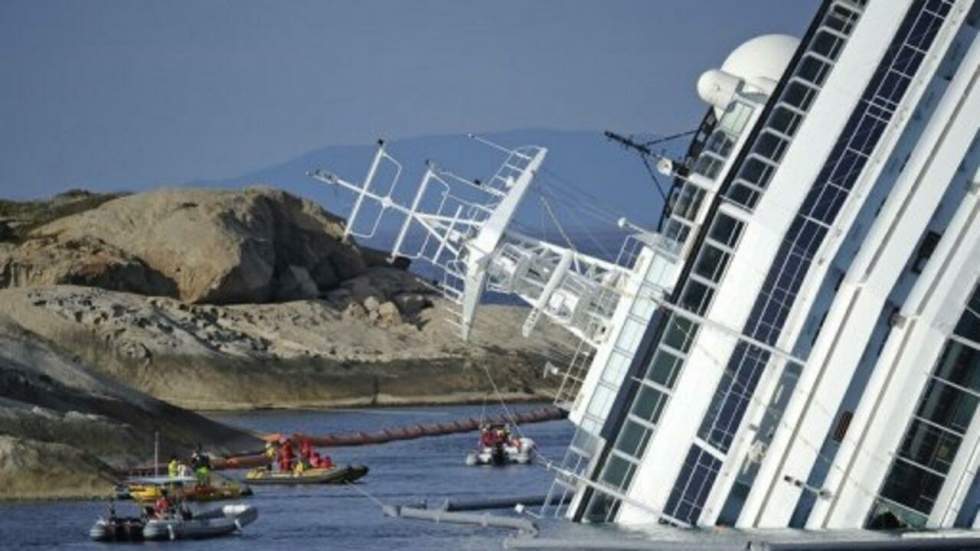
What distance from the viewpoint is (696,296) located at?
118ft

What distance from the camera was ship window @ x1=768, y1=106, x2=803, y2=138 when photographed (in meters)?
35.7

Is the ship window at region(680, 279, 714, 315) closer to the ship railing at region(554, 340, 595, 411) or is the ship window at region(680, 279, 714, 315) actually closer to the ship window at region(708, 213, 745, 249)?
the ship window at region(708, 213, 745, 249)

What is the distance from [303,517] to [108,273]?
5051 centimetres

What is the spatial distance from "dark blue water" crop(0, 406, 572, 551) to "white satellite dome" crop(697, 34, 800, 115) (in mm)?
8843

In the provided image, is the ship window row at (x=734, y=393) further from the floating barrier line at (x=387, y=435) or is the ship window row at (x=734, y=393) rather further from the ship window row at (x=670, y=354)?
the floating barrier line at (x=387, y=435)

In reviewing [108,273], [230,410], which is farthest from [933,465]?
[108,273]

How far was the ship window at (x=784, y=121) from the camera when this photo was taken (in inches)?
1404

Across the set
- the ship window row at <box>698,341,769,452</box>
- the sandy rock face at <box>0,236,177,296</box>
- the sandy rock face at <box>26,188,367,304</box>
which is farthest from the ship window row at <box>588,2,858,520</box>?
the sandy rock face at <box>26,188,367,304</box>

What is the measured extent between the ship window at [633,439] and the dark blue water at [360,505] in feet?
23.9

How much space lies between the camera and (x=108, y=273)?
111 m

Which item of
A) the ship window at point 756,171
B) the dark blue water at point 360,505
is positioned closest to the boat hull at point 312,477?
the dark blue water at point 360,505

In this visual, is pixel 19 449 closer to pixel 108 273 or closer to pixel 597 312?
pixel 597 312

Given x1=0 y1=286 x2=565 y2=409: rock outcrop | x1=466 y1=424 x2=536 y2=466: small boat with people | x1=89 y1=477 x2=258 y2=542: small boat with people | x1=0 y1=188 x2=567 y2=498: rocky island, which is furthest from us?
x1=0 y1=188 x2=567 y2=498: rocky island

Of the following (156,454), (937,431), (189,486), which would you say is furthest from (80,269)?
(937,431)
